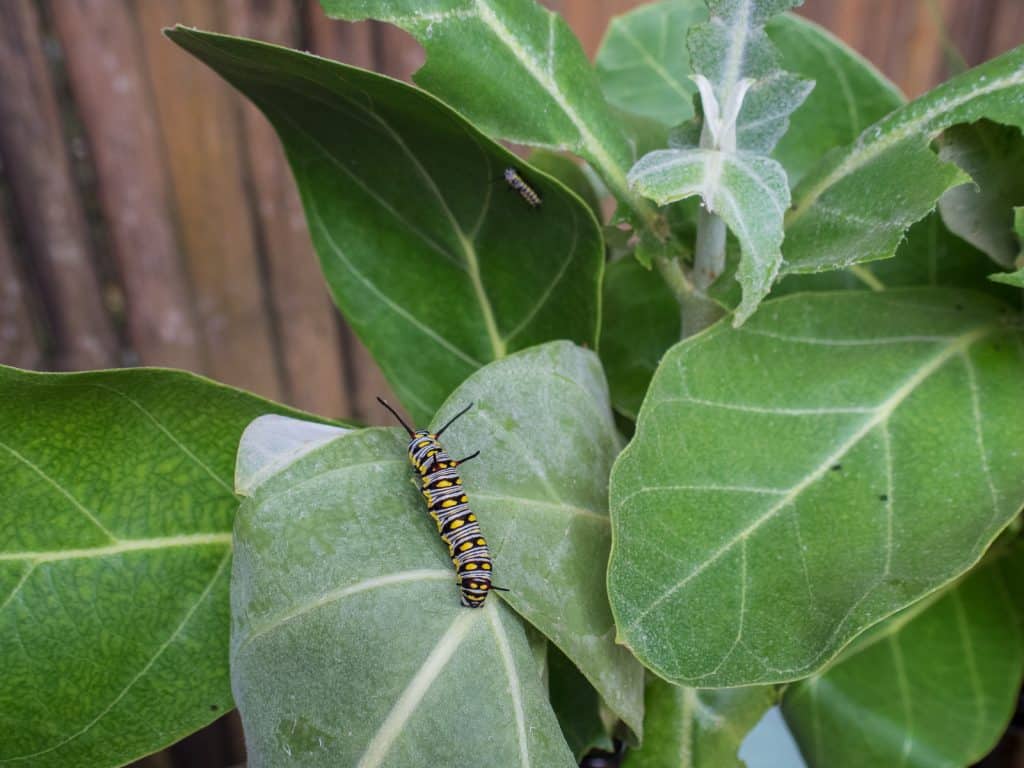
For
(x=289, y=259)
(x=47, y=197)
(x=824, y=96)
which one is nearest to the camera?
(x=824, y=96)

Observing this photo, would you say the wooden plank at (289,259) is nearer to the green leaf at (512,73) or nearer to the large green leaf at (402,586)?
the green leaf at (512,73)

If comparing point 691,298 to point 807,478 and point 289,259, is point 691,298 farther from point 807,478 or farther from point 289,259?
point 289,259

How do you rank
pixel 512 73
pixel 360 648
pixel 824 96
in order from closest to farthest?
pixel 360 648 → pixel 512 73 → pixel 824 96

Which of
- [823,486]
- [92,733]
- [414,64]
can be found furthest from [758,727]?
[414,64]

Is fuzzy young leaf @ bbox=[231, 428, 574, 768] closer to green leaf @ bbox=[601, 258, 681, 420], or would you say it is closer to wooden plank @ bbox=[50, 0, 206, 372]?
green leaf @ bbox=[601, 258, 681, 420]

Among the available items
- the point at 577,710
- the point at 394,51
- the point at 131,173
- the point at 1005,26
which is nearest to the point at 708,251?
the point at 577,710

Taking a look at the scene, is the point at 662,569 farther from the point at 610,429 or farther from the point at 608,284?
the point at 608,284
